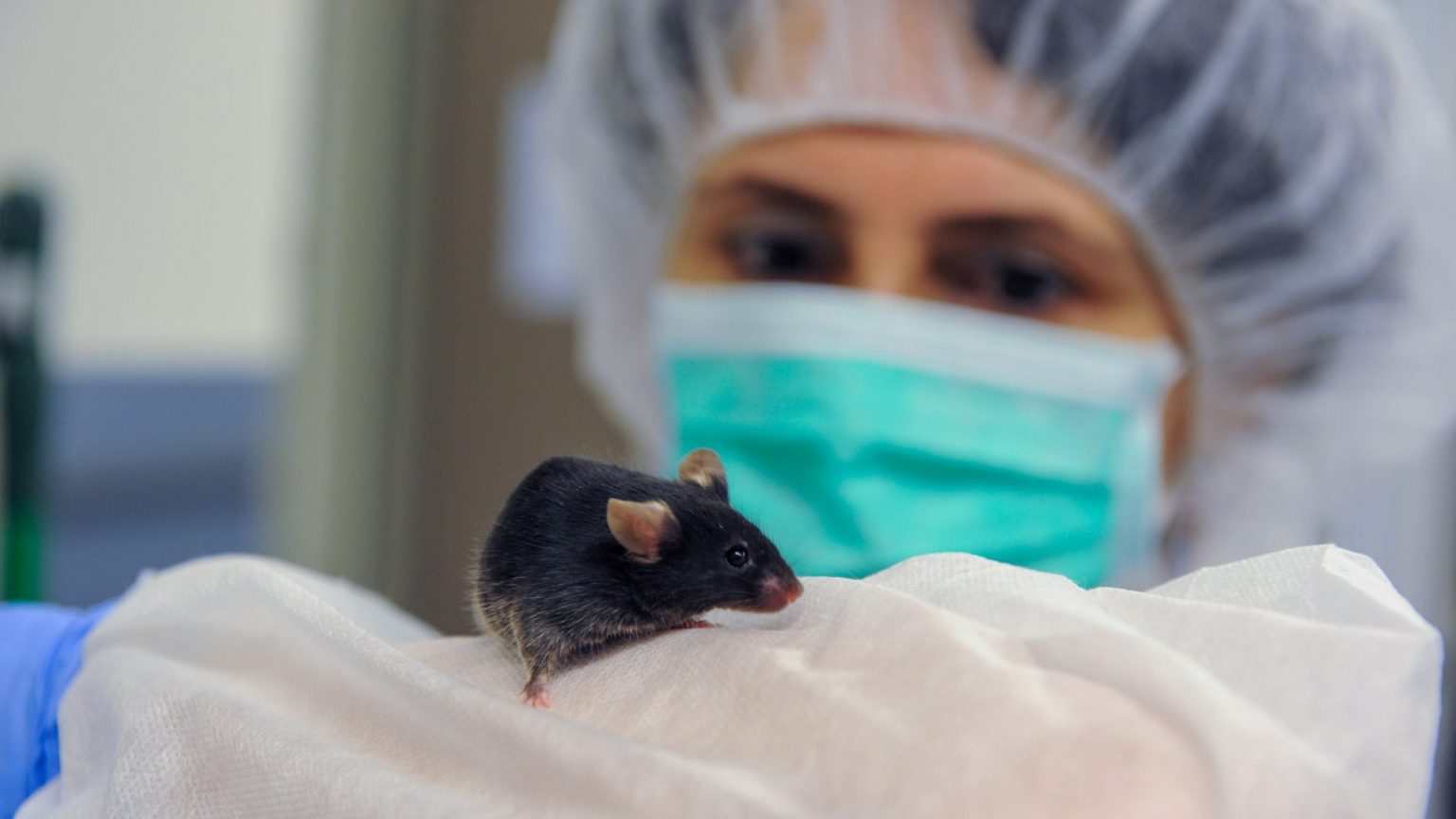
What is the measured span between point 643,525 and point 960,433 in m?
0.84

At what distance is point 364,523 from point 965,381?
224cm

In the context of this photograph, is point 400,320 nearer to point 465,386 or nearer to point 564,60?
point 465,386

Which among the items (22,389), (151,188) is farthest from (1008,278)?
(151,188)

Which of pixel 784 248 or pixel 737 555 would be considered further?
pixel 784 248

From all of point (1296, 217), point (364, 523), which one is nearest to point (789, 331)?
point (1296, 217)

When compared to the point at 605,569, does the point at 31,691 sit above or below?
below

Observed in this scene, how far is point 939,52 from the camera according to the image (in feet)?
4.33

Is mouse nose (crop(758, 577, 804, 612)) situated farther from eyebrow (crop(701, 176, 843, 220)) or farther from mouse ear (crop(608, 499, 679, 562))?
eyebrow (crop(701, 176, 843, 220))

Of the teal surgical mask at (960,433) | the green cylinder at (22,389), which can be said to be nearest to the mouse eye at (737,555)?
the teal surgical mask at (960,433)

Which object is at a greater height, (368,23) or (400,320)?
(368,23)

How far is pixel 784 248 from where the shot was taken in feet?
4.80

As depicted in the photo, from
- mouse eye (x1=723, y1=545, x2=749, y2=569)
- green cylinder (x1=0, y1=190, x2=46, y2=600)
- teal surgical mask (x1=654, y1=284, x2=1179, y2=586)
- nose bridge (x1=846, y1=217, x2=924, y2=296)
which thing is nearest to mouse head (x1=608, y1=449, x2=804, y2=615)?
mouse eye (x1=723, y1=545, x2=749, y2=569)

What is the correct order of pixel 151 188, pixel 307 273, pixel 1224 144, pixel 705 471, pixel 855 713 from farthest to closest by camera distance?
pixel 151 188
pixel 307 273
pixel 1224 144
pixel 705 471
pixel 855 713

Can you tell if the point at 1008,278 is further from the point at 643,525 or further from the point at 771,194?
the point at 643,525
